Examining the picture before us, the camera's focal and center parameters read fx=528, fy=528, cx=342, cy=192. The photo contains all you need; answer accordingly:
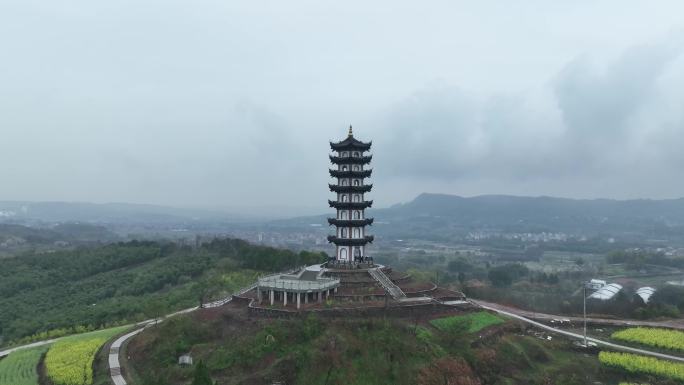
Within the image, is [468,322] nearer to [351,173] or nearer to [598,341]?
[598,341]

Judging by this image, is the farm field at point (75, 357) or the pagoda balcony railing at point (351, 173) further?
the pagoda balcony railing at point (351, 173)

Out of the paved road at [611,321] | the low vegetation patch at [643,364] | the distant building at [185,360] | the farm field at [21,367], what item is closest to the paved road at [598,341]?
the paved road at [611,321]

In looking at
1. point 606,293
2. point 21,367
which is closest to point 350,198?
point 21,367

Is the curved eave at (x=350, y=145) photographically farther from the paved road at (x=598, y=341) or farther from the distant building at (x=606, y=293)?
the distant building at (x=606, y=293)

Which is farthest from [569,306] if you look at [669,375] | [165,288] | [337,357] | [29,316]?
[29,316]

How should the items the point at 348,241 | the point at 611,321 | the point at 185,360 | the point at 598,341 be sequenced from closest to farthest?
the point at 185,360, the point at 598,341, the point at 611,321, the point at 348,241

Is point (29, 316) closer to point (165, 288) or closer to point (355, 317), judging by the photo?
point (165, 288)

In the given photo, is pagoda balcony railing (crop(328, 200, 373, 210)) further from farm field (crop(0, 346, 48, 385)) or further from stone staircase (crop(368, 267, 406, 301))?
farm field (crop(0, 346, 48, 385))
